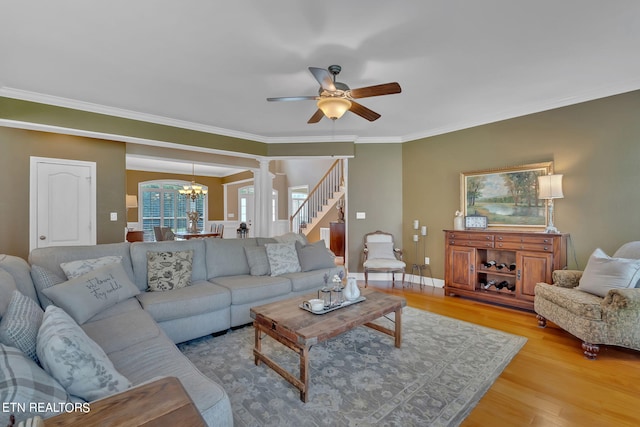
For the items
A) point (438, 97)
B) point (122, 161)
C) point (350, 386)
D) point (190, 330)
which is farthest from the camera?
point (122, 161)

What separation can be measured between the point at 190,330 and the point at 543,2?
3820 millimetres

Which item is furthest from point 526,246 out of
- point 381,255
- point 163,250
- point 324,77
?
point 163,250

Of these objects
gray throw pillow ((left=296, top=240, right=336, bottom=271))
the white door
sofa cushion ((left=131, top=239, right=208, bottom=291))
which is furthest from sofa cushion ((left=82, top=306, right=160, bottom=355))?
the white door

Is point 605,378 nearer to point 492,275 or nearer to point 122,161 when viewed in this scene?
point 492,275

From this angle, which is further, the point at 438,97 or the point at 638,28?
the point at 438,97

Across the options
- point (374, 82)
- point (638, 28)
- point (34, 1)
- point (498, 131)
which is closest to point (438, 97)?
point (374, 82)

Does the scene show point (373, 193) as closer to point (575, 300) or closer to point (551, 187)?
point (551, 187)

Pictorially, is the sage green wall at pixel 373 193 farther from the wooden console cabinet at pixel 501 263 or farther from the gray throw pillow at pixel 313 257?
the gray throw pillow at pixel 313 257

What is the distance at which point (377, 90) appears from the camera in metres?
2.46

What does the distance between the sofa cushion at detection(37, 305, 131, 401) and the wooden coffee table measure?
1035 mm

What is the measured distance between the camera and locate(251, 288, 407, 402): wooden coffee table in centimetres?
193

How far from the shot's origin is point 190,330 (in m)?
2.68

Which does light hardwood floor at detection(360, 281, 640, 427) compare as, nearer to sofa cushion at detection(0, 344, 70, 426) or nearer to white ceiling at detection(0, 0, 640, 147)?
sofa cushion at detection(0, 344, 70, 426)

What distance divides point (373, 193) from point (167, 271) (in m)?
3.73
